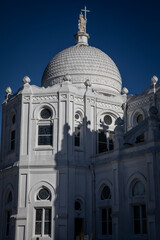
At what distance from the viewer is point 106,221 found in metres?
34.1

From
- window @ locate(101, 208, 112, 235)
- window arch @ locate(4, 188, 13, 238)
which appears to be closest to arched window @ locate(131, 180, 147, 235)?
window @ locate(101, 208, 112, 235)

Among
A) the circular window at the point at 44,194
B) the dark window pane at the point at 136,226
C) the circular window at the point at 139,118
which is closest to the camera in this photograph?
the dark window pane at the point at 136,226

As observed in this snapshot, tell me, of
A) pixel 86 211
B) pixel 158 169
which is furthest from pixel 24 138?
pixel 158 169

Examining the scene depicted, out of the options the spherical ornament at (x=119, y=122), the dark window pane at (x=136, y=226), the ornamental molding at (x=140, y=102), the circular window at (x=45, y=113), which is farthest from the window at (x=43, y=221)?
the ornamental molding at (x=140, y=102)

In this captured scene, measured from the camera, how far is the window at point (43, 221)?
3378 cm

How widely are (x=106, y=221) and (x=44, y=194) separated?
5.73 m

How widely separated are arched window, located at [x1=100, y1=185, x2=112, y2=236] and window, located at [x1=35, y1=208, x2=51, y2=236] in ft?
14.7

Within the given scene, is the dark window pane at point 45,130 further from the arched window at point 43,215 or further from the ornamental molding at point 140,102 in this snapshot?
the ornamental molding at point 140,102

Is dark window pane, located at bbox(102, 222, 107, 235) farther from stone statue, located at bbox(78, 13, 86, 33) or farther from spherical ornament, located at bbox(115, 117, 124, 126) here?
stone statue, located at bbox(78, 13, 86, 33)

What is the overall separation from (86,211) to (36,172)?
550 cm

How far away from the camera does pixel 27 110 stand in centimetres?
3725

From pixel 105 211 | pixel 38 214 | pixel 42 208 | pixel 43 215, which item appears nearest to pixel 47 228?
pixel 43 215

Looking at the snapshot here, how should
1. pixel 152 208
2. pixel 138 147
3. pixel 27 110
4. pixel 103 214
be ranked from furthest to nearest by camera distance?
1. pixel 27 110
2. pixel 103 214
3. pixel 138 147
4. pixel 152 208

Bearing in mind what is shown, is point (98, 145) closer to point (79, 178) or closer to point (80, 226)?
point (79, 178)
